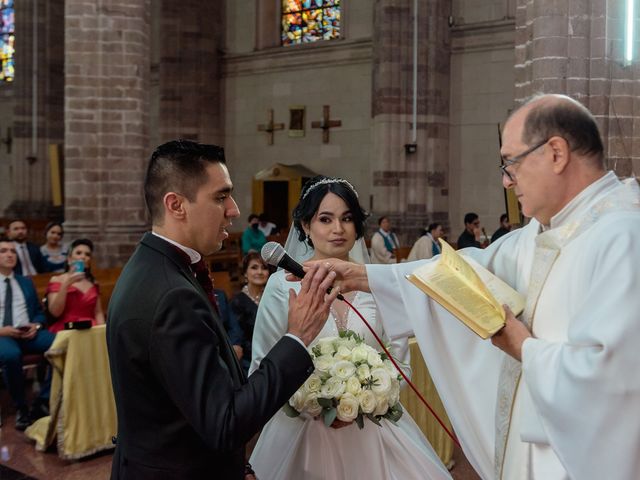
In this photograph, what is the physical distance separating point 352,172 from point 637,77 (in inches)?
451

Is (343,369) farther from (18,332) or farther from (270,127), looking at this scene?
(270,127)

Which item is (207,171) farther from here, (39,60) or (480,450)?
(39,60)

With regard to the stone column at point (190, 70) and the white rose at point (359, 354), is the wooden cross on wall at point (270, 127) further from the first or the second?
the white rose at point (359, 354)

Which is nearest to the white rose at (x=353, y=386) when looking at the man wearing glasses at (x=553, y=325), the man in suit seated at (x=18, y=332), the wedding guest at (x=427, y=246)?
the man wearing glasses at (x=553, y=325)

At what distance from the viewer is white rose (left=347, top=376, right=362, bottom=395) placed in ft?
9.00

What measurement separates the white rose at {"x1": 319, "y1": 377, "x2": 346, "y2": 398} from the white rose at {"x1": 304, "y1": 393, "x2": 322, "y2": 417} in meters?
0.03

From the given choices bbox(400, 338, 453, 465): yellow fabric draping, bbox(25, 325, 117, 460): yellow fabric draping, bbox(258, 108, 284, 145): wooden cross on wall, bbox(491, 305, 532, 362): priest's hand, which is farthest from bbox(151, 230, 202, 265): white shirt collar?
bbox(258, 108, 284, 145): wooden cross on wall

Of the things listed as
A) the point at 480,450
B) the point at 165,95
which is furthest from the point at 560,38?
the point at 165,95

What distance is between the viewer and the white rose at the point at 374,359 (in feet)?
9.37

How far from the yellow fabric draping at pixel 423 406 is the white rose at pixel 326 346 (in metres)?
2.13

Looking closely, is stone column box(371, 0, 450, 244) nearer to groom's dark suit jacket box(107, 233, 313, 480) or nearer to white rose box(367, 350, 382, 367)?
white rose box(367, 350, 382, 367)

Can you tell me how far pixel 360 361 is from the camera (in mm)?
2863

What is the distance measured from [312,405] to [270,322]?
43 cm

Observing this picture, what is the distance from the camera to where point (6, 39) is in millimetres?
23578
